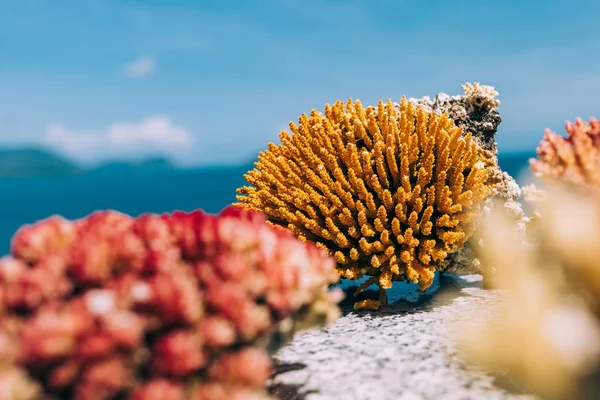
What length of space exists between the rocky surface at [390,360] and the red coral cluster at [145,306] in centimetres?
68

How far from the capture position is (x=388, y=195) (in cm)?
497

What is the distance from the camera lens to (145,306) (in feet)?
7.76

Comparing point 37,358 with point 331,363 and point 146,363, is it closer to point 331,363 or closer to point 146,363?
point 146,363

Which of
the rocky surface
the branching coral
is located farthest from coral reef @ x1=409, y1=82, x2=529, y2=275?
the rocky surface

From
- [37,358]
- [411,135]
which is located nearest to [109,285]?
[37,358]

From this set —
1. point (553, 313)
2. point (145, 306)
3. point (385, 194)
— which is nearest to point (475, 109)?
point (385, 194)

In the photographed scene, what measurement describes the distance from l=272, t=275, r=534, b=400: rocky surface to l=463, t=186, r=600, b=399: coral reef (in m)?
0.23

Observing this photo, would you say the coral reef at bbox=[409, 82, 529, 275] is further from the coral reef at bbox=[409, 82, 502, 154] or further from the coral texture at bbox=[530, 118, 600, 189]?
the coral texture at bbox=[530, 118, 600, 189]

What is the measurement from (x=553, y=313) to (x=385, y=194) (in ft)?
7.58

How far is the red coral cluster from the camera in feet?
7.38

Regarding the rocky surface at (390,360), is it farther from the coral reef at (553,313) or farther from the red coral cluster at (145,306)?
the red coral cluster at (145,306)

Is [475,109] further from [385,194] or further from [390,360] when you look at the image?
[390,360]

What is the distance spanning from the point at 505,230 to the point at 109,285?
222 cm

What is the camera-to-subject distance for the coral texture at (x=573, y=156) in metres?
3.75
